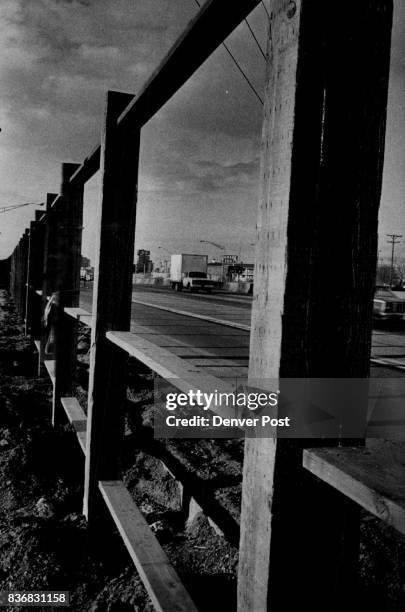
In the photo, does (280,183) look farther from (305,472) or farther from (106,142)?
(106,142)

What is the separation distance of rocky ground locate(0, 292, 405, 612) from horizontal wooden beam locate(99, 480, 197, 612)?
31 cm

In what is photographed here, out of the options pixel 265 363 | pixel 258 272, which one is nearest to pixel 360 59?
pixel 258 272

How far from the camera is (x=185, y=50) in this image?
1.95 meters

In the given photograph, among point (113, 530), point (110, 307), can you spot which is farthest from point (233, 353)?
point (110, 307)

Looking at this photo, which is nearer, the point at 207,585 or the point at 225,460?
the point at 207,585

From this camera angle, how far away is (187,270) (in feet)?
158

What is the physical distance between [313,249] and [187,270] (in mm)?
47087

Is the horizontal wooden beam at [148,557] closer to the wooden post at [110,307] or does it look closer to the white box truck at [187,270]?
the wooden post at [110,307]

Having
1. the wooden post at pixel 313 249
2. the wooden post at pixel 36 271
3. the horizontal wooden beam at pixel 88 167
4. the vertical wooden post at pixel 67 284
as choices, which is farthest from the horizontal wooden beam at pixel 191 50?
the wooden post at pixel 36 271

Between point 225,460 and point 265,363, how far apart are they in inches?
135

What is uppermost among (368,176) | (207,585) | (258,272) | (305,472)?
(368,176)

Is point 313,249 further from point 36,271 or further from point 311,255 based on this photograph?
point 36,271

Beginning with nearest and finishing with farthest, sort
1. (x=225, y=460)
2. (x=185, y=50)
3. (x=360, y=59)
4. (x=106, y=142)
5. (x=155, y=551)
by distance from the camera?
(x=360, y=59) < (x=185, y=50) < (x=155, y=551) < (x=106, y=142) < (x=225, y=460)

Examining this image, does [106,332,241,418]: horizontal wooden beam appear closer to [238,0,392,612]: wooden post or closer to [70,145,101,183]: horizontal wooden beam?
[238,0,392,612]: wooden post
